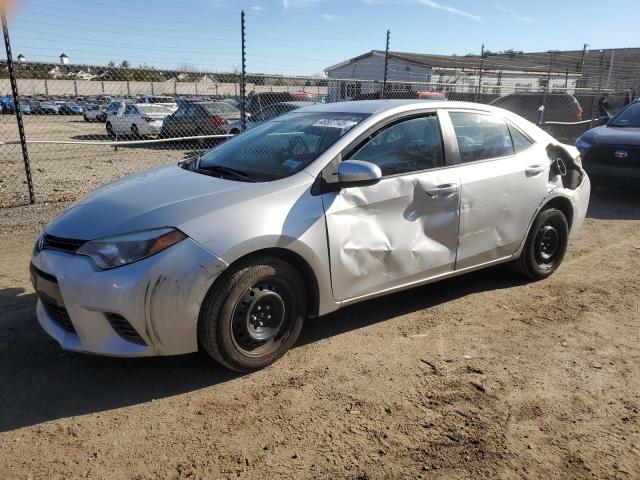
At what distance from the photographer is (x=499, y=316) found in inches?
165

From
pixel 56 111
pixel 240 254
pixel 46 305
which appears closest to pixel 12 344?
pixel 46 305

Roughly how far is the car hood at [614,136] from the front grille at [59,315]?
8252 mm

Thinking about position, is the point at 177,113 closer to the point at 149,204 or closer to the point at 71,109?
the point at 149,204

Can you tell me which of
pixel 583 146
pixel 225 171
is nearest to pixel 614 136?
pixel 583 146

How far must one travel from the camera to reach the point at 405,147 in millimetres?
3873

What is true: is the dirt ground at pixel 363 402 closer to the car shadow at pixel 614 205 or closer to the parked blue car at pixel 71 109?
the car shadow at pixel 614 205

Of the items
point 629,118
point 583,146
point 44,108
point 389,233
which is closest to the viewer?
point 389,233

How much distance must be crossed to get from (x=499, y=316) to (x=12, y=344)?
3.53 metres

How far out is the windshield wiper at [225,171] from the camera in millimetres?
3545

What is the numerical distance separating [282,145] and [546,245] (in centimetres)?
266

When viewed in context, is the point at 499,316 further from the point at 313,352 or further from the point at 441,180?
the point at 313,352

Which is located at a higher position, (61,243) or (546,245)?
(61,243)

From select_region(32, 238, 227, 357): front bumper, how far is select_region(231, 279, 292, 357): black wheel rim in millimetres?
270

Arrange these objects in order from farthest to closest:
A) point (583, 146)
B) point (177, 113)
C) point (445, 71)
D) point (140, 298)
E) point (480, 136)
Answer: point (445, 71) → point (177, 113) → point (583, 146) → point (480, 136) → point (140, 298)
